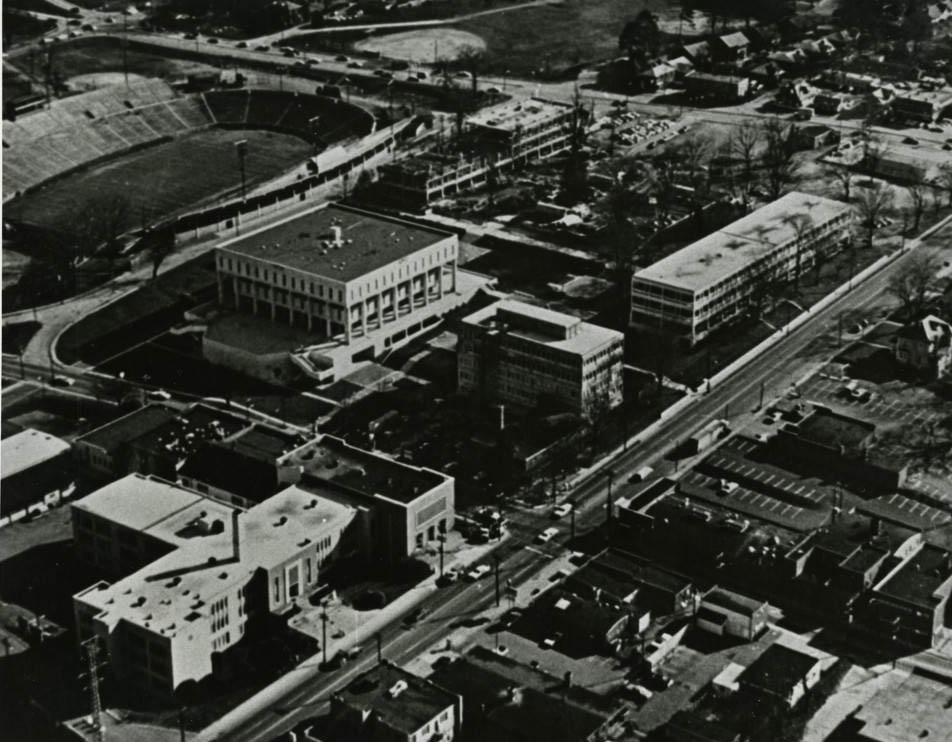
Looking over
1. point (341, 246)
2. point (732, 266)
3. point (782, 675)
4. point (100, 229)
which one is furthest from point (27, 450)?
point (732, 266)

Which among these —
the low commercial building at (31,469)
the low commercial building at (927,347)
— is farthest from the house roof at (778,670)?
the low commercial building at (31,469)

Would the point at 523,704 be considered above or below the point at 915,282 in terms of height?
below

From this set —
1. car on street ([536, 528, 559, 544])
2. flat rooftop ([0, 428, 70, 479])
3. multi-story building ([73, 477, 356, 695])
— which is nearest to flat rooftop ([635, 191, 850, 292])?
car on street ([536, 528, 559, 544])

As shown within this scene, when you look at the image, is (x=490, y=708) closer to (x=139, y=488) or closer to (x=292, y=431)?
(x=139, y=488)

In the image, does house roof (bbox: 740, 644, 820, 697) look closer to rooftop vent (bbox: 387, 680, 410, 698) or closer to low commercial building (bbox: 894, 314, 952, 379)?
rooftop vent (bbox: 387, 680, 410, 698)

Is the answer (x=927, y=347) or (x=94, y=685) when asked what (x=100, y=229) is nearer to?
(x=94, y=685)
